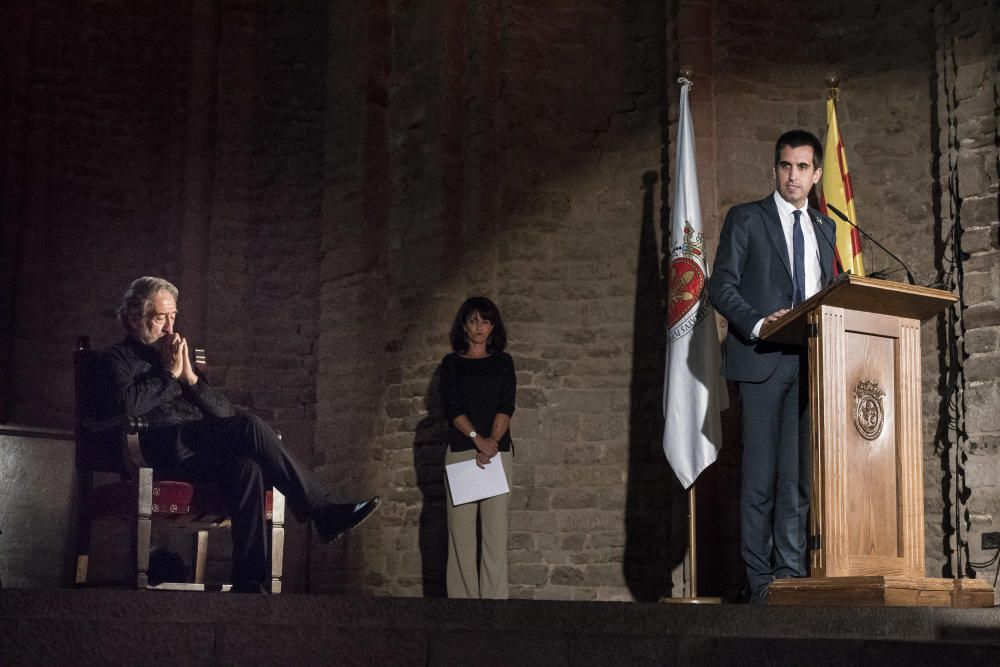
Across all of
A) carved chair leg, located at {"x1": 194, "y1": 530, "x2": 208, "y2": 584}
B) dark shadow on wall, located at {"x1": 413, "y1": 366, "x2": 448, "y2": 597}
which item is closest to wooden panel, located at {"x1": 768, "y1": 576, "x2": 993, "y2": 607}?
carved chair leg, located at {"x1": 194, "y1": 530, "x2": 208, "y2": 584}

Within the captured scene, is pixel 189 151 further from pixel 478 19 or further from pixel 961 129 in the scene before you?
pixel 961 129

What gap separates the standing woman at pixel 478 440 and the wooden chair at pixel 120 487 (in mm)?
1383

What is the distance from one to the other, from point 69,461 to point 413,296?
9.59 feet

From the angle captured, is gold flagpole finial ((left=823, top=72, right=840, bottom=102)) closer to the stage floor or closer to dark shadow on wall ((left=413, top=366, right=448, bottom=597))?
dark shadow on wall ((left=413, top=366, right=448, bottom=597))

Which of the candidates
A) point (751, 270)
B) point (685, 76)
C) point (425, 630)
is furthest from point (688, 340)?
point (425, 630)

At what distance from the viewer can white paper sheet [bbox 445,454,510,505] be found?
644 cm

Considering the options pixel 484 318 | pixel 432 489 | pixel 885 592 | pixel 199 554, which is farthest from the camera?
pixel 432 489

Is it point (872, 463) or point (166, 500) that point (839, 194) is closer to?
point (872, 463)

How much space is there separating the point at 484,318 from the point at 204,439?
6.21ft

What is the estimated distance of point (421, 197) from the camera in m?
8.59

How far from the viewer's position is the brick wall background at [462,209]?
25.2 ft

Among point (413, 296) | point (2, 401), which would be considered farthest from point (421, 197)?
point (2, 401)

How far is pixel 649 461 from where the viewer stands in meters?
8.02

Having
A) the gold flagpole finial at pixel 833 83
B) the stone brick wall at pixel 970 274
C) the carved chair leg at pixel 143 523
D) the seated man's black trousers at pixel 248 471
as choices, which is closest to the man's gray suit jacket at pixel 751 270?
the seated man's black trousers at pixel 248 471
